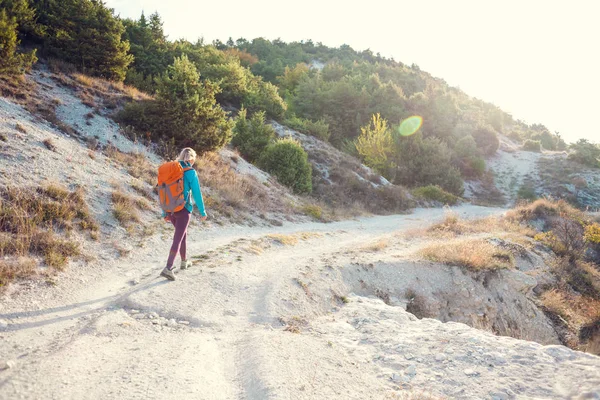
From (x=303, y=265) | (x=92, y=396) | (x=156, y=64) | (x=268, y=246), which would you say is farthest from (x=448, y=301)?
(x=156, y=64)

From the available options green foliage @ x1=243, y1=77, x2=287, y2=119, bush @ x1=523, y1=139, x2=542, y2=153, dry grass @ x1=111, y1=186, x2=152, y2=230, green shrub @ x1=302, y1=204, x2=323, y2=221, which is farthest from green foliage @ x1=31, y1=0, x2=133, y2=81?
bush @ x1=523, y1=139, x2=542, y2=153

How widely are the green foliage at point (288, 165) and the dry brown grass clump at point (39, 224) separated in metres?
12.2

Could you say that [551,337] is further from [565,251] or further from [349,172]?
[349,172]

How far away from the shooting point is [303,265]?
8.21 m

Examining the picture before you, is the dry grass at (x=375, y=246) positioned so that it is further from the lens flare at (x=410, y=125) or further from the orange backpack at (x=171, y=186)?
the lens flare at (x=410, y=125)

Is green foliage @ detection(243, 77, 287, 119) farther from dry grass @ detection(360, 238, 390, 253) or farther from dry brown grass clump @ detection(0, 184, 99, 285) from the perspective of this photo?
dry brown grass clump @ detection(0, 184, 99, 285)

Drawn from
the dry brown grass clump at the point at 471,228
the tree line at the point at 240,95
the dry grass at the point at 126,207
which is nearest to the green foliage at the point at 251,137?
the tree line at the point at 240,95

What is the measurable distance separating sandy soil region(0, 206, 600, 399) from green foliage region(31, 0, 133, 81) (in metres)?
→ 15.6

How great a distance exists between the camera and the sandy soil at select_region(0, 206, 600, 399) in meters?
3.47

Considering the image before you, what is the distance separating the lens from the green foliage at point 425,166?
33.1 meters

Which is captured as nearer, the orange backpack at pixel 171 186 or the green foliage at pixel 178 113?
the orange backpack at pixel 171 186

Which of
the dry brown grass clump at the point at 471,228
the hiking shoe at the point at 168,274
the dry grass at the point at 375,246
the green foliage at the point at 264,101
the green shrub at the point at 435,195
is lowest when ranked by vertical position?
the hiking shoe at the point at 168,274

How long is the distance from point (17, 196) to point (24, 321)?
13.0ft

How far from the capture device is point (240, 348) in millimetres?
4426
